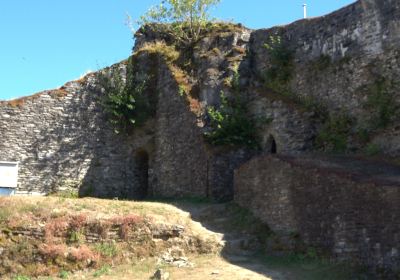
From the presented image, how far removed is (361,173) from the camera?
13.2 m

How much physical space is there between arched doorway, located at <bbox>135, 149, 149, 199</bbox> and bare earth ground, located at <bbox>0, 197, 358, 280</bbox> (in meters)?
5.81

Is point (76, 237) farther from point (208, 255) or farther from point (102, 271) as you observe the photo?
point (208, 255)

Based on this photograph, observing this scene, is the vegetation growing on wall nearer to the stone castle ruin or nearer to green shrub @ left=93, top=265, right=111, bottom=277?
the stone castle ruin

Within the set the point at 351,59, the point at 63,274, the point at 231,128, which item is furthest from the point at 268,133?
the point at 63,274

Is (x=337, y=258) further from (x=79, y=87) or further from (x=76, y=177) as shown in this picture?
(x=79, y=87)

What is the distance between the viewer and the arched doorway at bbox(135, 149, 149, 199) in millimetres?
23972

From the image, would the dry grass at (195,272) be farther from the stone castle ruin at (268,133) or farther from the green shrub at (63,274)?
the stone castle ruin at (268,133)

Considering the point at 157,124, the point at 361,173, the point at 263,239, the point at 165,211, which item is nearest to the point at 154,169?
the point at 157,124

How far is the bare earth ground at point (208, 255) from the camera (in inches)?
499

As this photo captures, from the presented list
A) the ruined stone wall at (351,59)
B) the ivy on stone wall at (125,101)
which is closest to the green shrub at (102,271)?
the ruined stone wall at (351,59)

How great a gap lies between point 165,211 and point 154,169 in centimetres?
700

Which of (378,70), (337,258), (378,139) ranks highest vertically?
(378,70)

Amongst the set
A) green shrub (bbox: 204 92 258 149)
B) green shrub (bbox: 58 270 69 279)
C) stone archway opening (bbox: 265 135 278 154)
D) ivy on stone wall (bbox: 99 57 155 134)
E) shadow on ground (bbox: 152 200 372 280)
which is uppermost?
ivy on stone wall (bbox: 99 57 155 134)

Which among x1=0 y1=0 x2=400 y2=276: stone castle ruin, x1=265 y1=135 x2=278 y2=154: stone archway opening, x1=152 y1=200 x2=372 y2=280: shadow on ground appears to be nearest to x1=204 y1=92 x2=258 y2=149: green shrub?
x1=0 y1=0 x2=400 y2=276: stone castle ruin
